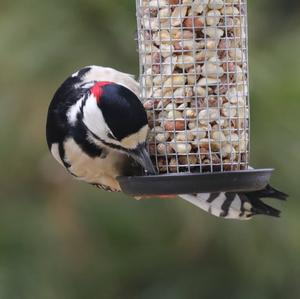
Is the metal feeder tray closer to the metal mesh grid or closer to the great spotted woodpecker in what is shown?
the great spotted woodpecker

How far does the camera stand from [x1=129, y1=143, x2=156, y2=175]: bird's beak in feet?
16.2

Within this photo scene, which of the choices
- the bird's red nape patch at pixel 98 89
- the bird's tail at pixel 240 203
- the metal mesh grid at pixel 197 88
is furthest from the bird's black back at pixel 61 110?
the bird's tail at pixel 240 203

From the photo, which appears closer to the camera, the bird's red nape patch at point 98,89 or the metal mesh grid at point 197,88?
the bird's red nape patch at point 98,89

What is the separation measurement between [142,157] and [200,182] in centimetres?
25

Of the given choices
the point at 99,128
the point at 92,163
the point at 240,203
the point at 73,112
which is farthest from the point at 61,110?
the point at 240,203

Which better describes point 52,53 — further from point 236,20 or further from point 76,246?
point 236,20

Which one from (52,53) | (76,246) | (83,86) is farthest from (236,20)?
(76,246)

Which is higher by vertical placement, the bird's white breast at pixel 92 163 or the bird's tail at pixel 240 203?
the bird's white breast at pixel 92 163

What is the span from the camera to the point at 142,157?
16.2 ft

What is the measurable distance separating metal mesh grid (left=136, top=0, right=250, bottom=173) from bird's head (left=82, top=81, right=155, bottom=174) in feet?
0.78

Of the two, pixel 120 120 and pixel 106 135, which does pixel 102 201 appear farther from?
pixel 120 120

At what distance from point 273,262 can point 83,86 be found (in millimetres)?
2463

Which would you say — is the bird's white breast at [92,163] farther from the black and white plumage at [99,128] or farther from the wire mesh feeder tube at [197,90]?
the wire mesh feeder tube at [197,90]

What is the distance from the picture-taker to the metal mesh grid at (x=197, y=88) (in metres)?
5.14
